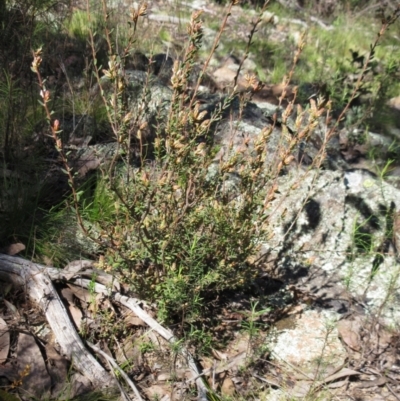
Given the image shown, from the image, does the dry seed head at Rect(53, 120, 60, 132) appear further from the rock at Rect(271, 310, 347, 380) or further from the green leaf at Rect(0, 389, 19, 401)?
the rock at Rect(271, 310, 347, 380)

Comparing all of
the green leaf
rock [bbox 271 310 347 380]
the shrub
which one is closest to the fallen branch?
the shrub

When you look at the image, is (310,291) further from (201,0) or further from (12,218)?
(201,0)

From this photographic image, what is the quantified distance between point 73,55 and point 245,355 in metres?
3.31

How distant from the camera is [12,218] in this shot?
2896 mm

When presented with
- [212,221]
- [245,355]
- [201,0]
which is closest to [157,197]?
[212,221]

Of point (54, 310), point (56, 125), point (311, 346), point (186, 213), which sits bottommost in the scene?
point (311, 346)

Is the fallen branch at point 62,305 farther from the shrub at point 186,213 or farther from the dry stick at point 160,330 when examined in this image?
the shrub at point 186,213

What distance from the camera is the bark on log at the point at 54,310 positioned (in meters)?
2.29

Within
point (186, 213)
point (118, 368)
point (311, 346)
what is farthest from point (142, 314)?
point (311, 346)

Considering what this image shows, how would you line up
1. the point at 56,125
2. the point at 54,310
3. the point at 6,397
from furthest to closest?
the point at 54,310 → the point at 6,397 → the point at 56,125

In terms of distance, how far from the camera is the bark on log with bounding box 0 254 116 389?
2.29m

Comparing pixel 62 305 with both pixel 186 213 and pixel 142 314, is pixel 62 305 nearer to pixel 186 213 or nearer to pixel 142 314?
pixel 142 314

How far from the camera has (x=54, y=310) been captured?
2463 mm

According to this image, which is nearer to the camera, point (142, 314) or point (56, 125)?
point (56, 125)
